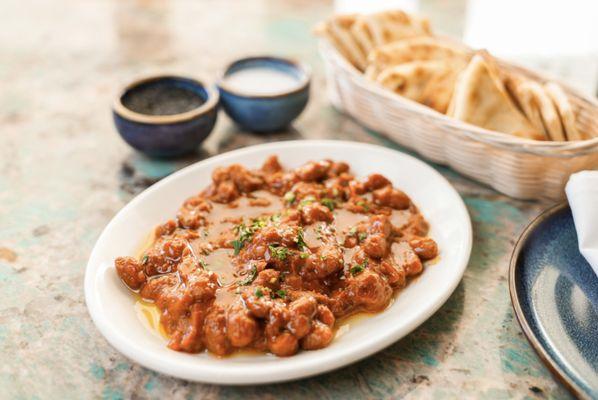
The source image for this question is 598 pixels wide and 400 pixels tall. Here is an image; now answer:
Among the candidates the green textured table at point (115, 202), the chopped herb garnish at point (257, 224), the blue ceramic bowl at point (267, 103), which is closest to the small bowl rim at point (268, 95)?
the blue ceramic bowl at point (267, 103)

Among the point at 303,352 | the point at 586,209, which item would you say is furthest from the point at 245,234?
the point at 586,209

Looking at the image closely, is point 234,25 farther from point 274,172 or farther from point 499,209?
point 499,209

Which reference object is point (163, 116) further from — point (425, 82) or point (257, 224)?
point (425, 82)

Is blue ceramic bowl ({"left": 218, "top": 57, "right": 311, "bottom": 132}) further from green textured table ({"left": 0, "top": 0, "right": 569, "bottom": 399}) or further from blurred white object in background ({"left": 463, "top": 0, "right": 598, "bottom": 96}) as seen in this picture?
blurred white object in background ({"left": 463, "top": 0, "right": 598, "bottom": 96})

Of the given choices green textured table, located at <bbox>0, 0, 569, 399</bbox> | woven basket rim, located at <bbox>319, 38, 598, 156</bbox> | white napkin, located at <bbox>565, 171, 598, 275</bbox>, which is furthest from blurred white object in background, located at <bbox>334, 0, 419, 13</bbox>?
white napkin, located at <bbox>565, 171, 598, 275</bbox>

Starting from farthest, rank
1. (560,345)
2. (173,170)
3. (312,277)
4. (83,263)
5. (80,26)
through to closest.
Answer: (80,26) < (173,170) < (83,263) < (312,277) < (560,345)

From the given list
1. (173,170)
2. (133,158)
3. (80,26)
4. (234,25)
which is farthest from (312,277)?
(80,26)
